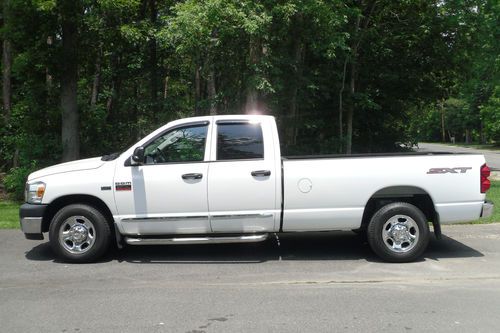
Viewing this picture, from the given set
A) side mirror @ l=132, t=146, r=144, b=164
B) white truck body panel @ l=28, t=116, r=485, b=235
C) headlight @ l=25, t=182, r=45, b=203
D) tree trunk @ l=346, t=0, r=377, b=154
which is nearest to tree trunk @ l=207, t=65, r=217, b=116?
tree trunk @ l=346, t=0, r=377, b=154

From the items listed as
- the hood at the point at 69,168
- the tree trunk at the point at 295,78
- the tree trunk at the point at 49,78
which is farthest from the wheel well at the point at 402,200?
the tree trunk at the point at 49,78

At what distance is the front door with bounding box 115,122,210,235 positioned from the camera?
6.95 m

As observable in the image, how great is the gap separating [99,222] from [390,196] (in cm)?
397

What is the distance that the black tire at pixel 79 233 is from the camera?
7.03 m

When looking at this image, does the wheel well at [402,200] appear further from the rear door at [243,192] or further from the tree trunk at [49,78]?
the tree trunk at [49,78]

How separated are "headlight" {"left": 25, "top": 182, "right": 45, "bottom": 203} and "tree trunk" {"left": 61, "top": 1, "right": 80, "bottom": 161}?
8.03 m

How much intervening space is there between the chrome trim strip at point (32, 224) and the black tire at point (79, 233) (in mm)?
154

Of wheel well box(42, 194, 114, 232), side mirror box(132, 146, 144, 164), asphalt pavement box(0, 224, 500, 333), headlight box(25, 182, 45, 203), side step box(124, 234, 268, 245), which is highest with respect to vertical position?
side mirror box(132, 146, 144, 164)

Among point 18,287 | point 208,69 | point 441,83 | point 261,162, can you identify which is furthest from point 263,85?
point 441,83

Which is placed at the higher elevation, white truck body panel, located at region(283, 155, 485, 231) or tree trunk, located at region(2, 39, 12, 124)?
Answer: tree trunk, located at region(2, 39, 12, 124)

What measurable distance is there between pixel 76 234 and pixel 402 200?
452 cm

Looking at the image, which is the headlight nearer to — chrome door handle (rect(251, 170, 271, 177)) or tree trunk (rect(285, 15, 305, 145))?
chrome door handle (rect(251, 170, 271, 177))

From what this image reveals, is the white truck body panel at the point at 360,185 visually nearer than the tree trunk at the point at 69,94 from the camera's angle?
Yes

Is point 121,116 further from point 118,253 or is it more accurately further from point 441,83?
point 441,83
